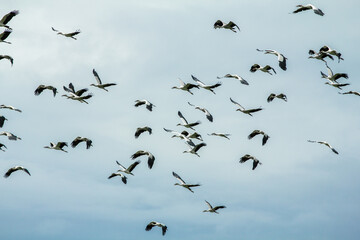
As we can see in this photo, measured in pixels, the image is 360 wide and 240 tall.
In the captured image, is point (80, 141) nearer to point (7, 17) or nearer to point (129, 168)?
point (129, 168)

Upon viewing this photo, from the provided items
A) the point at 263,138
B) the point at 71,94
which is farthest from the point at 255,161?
the point at 71,94

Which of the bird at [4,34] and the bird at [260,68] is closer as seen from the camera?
the bird at [4,34]

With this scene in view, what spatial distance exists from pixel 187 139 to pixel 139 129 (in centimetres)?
380

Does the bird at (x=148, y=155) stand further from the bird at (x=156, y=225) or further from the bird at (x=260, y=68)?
the bird at (x=260, y=68)

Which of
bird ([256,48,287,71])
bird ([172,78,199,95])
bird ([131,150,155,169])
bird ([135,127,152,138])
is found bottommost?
bird ([135,127,152,138])

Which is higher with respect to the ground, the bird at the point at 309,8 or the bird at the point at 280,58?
the bird at the point at 309,8

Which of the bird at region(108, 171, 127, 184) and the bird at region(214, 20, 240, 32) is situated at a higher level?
the bird at region(214, 20, 240, 32)

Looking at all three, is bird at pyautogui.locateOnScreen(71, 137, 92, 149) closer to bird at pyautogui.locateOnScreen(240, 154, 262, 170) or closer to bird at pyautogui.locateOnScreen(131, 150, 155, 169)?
bird at pyautogui.locateOnScreen(131, 150, 155, 169)

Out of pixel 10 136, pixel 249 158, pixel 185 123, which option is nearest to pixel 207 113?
pixel 185 123

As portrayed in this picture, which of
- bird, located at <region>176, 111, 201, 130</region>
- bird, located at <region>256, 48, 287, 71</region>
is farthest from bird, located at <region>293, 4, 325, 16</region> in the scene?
bird, located at <region>176, 111, 201, 130</region>

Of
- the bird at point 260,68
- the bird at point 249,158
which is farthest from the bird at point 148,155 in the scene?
the bird at point 260,68

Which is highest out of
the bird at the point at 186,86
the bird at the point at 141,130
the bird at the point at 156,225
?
the bird at the point at 186,86

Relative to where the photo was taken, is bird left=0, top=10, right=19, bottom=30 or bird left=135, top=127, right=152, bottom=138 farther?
bird left=135, top=127, right=152, bottom=138

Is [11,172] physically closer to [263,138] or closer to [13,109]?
[13,109]
